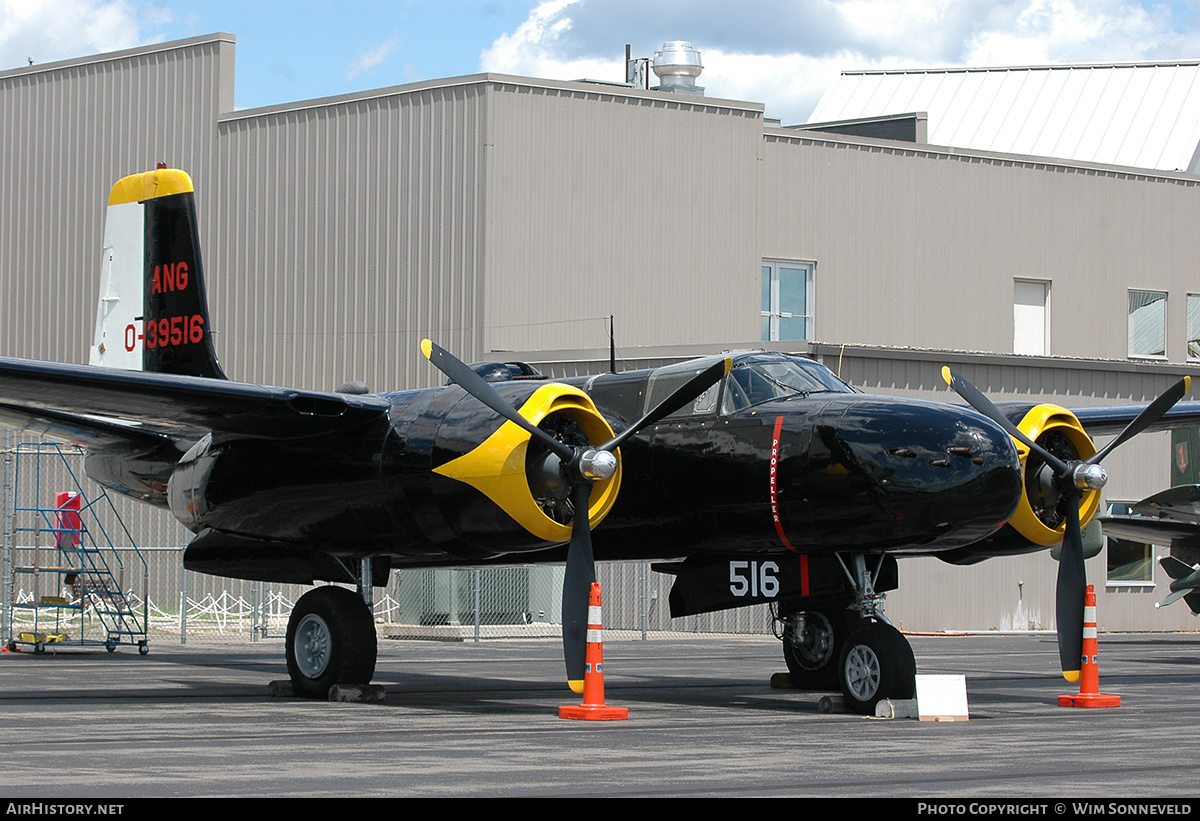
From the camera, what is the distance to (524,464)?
13484 millimetres

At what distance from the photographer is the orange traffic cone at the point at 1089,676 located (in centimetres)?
1496

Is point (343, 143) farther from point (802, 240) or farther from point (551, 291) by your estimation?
point (802, 240)

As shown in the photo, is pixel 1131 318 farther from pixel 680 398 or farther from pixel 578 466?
pixel 578 466

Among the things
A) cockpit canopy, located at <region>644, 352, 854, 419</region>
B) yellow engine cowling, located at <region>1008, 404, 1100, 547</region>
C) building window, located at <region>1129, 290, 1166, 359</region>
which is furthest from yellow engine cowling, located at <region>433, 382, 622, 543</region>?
building window, located at <region>1129, 290, 1166, 359</region>

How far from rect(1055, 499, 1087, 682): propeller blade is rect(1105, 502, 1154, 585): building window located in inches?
718

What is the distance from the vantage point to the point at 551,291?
3259 centimetres

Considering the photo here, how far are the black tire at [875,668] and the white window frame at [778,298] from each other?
21959 millimetres

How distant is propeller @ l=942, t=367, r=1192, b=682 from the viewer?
49.0 feet

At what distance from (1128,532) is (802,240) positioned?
11.9 meters

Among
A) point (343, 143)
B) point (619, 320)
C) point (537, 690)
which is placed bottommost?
point (537, 690)

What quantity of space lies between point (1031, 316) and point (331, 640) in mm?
27129

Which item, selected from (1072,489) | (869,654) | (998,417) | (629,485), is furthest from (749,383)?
(1072,489)

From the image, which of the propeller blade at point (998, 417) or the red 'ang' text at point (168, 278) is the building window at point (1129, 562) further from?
the red 'ang' text at point (168, 278)
